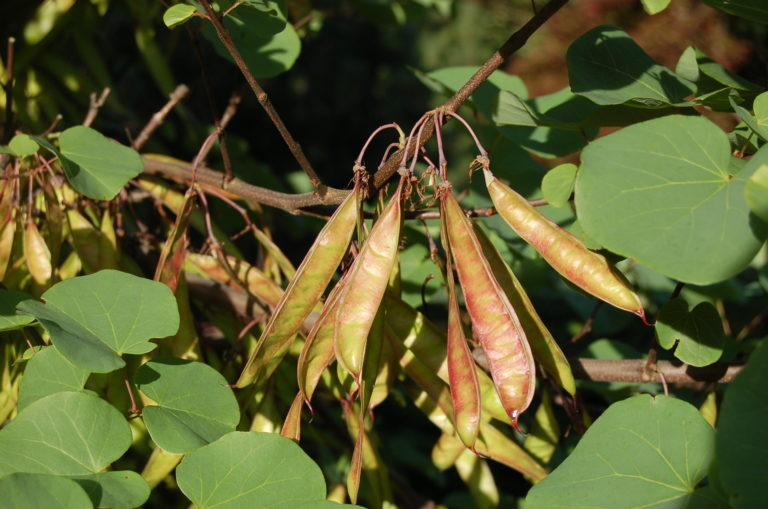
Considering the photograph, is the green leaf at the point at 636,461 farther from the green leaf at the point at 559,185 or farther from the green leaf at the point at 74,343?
the green leaf at the point at 74,343

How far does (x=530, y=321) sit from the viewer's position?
92 cm

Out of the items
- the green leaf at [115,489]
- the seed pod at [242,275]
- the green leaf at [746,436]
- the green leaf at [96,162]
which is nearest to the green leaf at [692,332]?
the green leaf at [746,436]

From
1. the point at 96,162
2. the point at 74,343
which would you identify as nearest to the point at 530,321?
the point at 74,343

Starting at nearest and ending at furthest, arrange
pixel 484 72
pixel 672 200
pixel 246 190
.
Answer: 1. pixel 672 200
2. pixel 484 72
3. pixel 246 190

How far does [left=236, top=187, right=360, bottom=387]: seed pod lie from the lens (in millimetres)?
876

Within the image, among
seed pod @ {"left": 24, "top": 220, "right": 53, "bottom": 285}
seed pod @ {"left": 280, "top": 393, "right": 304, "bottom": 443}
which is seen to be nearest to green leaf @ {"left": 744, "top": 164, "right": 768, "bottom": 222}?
seed pod @ {"left": 280, "top": 393, "right": 304, "bottom": 443}

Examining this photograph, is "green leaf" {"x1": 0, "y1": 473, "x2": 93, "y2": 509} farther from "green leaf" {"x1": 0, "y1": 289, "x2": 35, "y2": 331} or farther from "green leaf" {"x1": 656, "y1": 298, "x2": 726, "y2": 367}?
"green leaf" {"x1": 656, "y1": 298, "x2": 726, "y2": 367}

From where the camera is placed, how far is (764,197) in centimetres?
64

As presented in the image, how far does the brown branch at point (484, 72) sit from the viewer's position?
0.82 metres

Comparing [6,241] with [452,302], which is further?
[6,241]

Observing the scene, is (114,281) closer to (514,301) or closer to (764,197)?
(514,301)

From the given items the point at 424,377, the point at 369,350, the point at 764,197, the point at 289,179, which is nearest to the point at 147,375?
the point at 369,350

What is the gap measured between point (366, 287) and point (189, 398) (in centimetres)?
27

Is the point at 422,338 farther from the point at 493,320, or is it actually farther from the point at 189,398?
the point at 189,398
